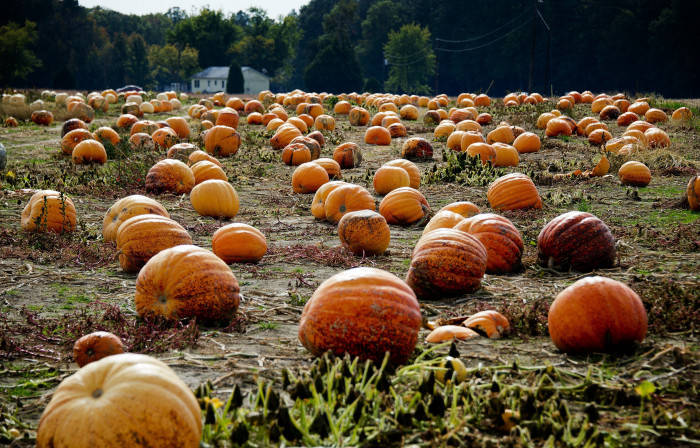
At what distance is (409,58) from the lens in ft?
300

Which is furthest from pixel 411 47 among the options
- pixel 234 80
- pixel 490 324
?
pixel 490 324

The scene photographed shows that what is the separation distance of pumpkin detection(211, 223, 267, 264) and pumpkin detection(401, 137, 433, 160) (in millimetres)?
8014

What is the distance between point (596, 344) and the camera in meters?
3.94

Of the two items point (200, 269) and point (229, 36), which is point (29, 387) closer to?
point (200, 269)

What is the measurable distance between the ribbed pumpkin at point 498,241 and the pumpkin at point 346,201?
220 centimetres

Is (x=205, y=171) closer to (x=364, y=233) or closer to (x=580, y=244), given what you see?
(x=364, y=233)

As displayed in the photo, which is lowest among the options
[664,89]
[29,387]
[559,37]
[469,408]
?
[29,387]

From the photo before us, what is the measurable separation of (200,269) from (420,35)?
92130mm

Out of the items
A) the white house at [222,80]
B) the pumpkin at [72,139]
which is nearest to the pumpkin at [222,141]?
the pumpkin at [72,139]

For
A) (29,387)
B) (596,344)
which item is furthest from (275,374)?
(596,344)

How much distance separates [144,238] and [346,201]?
2912 millimetres

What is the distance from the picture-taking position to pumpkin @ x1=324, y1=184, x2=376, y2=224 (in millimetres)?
8125

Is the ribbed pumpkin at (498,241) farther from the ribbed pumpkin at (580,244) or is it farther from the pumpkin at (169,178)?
the pumpkin at (169,178)

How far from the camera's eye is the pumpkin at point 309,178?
35.4 ft
